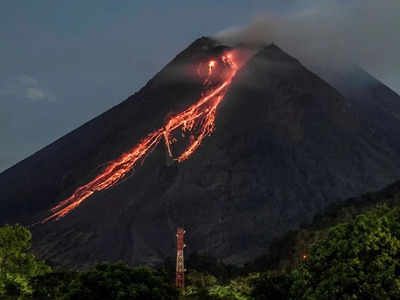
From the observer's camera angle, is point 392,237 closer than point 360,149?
Yes

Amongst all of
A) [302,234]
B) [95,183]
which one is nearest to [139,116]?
[95,183]

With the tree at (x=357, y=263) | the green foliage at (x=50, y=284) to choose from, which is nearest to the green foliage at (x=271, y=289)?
the tree at (x=357, y=263)

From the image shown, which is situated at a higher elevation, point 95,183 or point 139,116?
point 139,116

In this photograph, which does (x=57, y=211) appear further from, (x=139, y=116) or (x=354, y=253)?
(x=354, y=253)

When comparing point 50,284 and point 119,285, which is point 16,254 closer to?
point 50,284

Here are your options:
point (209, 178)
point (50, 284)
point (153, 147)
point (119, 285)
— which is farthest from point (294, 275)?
point (153, 147)

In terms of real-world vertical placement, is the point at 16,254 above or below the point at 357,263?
above

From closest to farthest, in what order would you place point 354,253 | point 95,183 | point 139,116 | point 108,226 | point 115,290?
point 354,253, point 115,290, point 108,226, point 95,183, point 139,116
